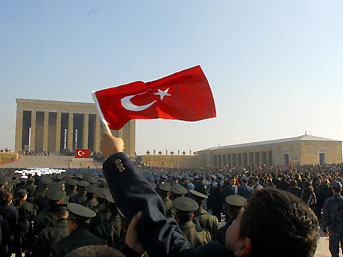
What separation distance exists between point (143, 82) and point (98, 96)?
0.74 metres

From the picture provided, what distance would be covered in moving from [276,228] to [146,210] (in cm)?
47

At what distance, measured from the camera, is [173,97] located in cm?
423

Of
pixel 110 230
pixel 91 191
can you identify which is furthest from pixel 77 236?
pixel 91 191

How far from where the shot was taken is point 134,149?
58688mm

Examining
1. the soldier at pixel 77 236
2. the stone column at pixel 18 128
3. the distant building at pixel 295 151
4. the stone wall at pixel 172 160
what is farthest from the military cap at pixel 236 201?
the stone column at pixel 18 128

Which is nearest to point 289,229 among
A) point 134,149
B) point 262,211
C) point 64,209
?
point 262,211

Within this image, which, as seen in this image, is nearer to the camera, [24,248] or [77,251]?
[77,251]

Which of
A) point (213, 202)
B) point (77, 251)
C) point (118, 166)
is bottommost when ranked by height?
point (213, 202)

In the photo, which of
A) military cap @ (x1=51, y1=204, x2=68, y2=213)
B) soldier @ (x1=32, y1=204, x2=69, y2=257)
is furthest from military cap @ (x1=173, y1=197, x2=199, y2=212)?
military cap @ (x1=51, y1=204, x2=68, y2=213)

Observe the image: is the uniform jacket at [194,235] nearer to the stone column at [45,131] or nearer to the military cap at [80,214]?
the military cap at [80,214]

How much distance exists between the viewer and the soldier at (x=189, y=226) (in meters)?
3.95

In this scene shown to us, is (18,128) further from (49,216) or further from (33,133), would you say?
(49,216)

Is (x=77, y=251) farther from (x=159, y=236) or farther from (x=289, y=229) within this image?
(x=289, y=229)

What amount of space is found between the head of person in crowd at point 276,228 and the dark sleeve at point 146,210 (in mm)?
122
